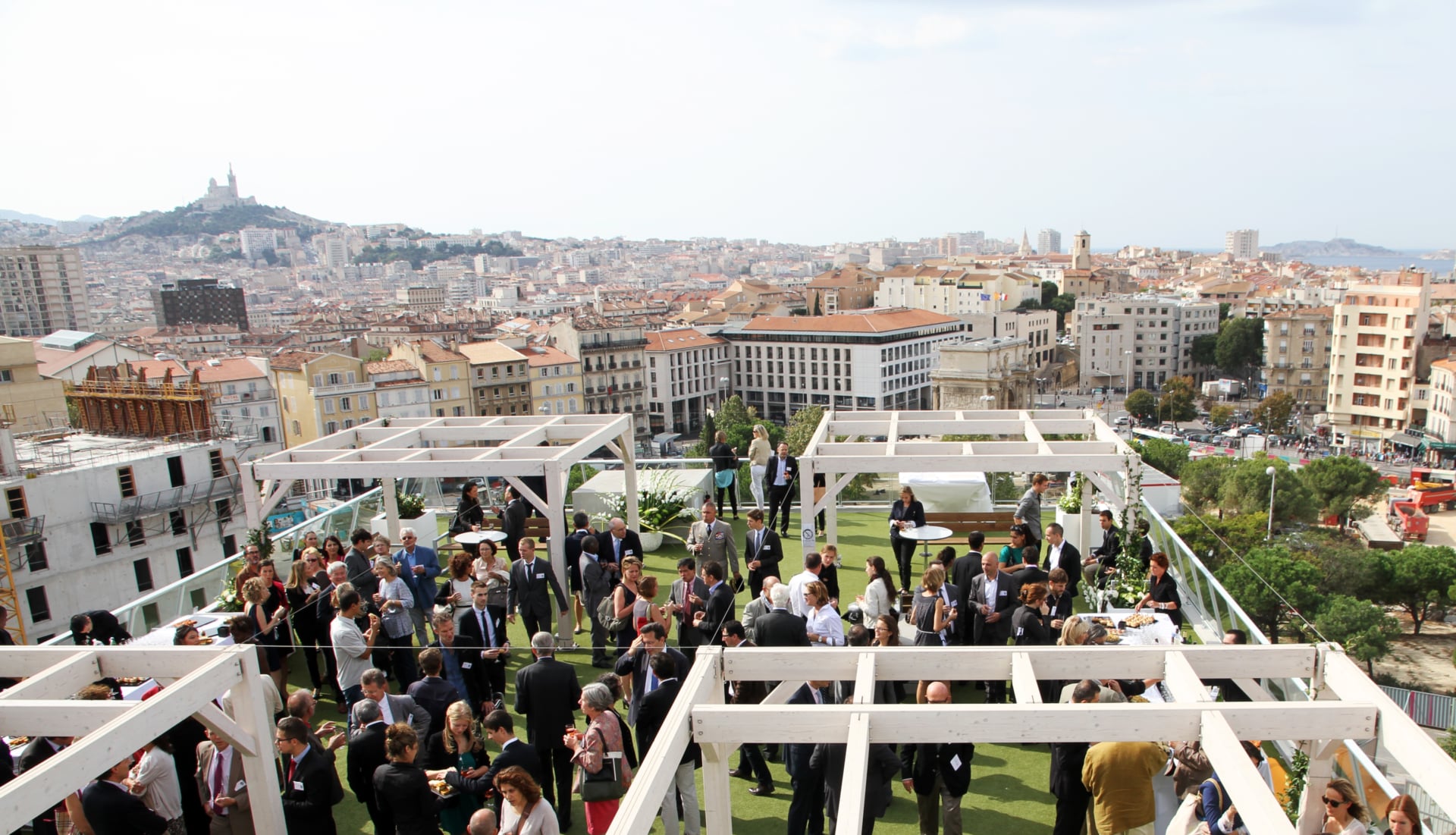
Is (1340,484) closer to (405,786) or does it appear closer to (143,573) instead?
(143,573)

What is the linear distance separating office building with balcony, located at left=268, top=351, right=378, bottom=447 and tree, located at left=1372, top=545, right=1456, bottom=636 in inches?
2643

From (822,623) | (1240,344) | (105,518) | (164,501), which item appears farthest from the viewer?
(1240,344)

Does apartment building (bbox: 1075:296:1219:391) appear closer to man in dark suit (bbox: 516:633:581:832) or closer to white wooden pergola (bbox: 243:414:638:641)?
white wooden pergola (bbox: 243:414:638:641)

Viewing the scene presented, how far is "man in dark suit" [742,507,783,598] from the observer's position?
866 cm

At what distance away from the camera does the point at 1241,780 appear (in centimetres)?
365

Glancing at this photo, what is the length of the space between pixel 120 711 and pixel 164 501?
38046 mm

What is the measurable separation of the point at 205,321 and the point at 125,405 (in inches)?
5163

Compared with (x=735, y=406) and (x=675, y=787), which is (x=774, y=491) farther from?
(x=735, y=406)

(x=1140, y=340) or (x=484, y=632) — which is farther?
(x=1140, y=340)

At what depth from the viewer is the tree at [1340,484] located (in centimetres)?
6569

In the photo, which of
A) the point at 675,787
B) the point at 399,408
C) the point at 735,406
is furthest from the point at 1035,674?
the point at 735,406

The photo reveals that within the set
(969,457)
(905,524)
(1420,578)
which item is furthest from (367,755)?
(1420,578)

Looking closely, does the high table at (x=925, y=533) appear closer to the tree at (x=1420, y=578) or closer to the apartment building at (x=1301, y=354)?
the tree at (x=1420, y=578)

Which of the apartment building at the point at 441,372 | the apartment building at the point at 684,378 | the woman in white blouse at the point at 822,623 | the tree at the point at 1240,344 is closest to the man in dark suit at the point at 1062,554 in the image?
the woman in white blouse at the point at 822,623
